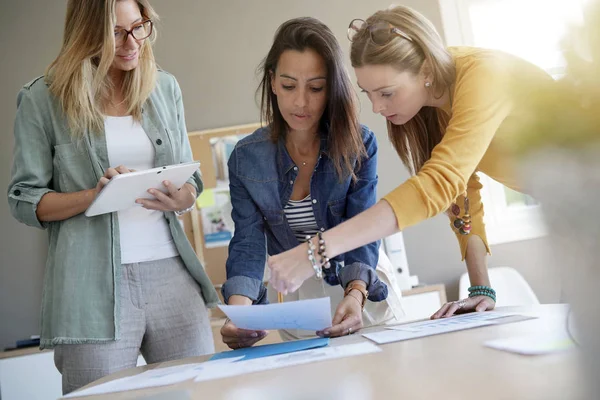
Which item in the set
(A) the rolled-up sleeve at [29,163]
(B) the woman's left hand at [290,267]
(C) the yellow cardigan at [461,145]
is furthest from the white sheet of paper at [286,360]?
(A) the rolled-up sleeve at [29,163]

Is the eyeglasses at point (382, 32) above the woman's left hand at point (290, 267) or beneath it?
above

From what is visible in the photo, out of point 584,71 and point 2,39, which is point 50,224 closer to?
point 584,71

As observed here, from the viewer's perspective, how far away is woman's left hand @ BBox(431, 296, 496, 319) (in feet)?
4.62

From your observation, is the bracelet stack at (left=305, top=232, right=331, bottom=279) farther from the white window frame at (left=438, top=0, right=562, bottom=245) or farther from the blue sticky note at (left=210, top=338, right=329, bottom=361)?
the white window frame at (left=438, top=0, right=562, bottom=245)

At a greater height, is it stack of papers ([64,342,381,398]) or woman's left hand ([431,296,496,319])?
woman's left hand ([431,296,496,319])

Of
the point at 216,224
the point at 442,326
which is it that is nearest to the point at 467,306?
the point at 442,326

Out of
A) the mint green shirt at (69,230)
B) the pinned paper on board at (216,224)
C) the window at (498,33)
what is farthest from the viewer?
the window at (498,33)

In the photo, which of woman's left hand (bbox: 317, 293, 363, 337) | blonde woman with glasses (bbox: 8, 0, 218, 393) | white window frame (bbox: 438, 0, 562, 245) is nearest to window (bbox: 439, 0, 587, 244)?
white window frame (bbox: 438, 0, 562, 245)

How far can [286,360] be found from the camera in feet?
3.49

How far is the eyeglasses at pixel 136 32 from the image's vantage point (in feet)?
5.27

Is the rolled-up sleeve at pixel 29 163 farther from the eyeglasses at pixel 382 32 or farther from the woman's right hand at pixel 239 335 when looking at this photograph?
the eyeglasses at pixel 382 32

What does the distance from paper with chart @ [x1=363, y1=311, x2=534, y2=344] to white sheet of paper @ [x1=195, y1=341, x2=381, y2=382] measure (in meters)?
0.06

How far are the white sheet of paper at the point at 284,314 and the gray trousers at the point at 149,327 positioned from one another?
369 millimetres

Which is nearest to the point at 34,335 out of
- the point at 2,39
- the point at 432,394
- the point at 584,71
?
the point at 2,39
